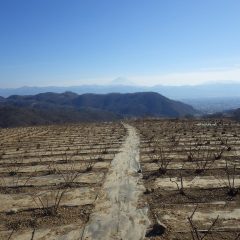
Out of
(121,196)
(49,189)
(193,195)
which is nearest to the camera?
(193,195)

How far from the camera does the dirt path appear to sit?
7828mm

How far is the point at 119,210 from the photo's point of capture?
9258mm

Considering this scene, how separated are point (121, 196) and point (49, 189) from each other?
89.6 inches

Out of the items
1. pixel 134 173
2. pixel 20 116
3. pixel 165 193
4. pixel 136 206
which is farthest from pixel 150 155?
pixel 20 116

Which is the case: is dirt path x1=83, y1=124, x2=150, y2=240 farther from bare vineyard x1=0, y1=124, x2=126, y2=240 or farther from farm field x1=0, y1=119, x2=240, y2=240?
bare vineyard x1=0, y1=124, x2=126, y2=240

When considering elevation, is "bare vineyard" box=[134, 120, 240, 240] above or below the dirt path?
above

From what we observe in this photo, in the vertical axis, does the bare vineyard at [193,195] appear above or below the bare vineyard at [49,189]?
above

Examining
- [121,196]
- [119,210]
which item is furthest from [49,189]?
[119,210]

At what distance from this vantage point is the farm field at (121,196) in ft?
26.2

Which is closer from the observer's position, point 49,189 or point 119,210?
point 119,210

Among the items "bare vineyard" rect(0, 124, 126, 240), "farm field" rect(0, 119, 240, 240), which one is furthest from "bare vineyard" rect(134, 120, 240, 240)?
"bare vineyard" rect(0, 124, 126, 240)

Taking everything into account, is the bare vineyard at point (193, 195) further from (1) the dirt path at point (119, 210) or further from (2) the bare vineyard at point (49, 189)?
(2) the bare vineyard at point (49, 189)

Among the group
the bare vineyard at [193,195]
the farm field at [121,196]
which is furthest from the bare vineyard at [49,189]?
the bare vineyard at [193,195]

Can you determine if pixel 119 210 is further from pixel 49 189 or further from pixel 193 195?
pixel 49 189
